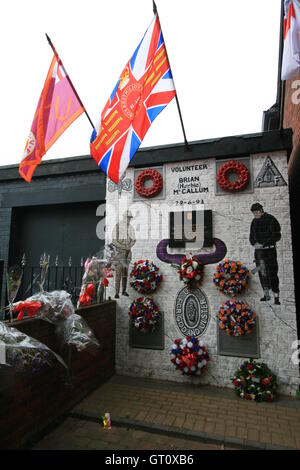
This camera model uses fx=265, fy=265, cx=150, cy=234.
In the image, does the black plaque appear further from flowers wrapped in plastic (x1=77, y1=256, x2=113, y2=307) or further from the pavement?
the pavement

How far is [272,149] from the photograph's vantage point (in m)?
4.52

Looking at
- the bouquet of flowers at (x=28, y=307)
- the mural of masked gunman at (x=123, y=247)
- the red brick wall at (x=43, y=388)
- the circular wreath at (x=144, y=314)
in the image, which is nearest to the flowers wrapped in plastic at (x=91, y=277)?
the red brick wall at (x=43, y=388)

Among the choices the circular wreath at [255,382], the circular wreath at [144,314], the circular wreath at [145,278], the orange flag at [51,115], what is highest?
the orange flag at [51,115]

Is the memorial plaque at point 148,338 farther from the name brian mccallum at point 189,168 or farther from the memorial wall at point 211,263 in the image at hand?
the name brian mccallum at point 189,168

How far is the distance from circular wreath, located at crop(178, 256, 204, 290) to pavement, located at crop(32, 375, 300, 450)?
1689mm

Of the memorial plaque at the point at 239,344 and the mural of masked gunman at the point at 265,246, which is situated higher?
the mural of masked gunman at the point at 265,246

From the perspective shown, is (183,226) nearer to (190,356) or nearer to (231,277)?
(231,277)

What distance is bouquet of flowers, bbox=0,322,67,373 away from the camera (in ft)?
7.16

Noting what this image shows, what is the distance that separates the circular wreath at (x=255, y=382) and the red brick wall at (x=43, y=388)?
2176 mm

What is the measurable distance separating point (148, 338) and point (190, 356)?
33.1 inches

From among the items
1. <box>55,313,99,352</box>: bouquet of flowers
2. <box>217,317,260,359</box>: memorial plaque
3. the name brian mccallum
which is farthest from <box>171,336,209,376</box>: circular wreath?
the name brian mccallum

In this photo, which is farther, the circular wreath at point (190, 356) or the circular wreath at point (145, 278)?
the circular wreath at point (145, 278)

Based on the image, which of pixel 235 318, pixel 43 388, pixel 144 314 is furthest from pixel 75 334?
pixel 235 318

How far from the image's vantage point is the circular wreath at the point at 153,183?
508 centimetres
